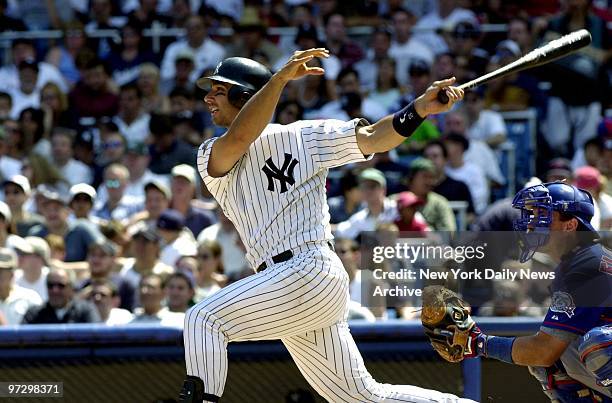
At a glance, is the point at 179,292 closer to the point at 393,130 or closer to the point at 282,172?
the point at 282,172

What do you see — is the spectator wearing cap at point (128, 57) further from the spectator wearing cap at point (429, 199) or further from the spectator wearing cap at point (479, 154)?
the spectator wearing cap at point (429, 199)

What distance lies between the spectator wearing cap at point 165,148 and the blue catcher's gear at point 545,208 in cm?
573

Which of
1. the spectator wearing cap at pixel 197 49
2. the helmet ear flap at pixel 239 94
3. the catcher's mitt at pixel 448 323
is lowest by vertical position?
the catcher's mitt at pixel 448 323

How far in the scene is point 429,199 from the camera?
845cm

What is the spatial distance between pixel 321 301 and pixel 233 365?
55.3 inches

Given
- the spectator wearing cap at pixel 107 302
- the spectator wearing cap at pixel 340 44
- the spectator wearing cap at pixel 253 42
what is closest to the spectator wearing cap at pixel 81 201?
the spectator wearing cap at pixel 107 302

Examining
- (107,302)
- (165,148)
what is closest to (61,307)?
(107,302)

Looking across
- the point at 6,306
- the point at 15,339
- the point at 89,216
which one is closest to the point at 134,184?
the point at 89,216

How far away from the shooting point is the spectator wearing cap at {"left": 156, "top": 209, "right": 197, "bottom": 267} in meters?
8.42

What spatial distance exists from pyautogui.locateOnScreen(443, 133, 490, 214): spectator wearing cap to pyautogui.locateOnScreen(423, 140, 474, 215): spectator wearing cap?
0.48 ft

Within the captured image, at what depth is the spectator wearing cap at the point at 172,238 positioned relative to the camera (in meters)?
8.42

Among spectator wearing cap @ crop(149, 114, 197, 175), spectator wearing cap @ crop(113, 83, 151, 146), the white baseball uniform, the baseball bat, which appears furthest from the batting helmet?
spectator wearing cap @ crop(113, 83, 151, 146)

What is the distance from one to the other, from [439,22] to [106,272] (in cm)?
473

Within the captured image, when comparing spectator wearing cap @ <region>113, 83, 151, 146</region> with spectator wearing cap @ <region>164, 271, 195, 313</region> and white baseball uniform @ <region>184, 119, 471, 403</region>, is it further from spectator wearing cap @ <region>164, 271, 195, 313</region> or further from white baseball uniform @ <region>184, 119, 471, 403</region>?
white baseball uniform @ <region>184, 119, 471, 403</region>
